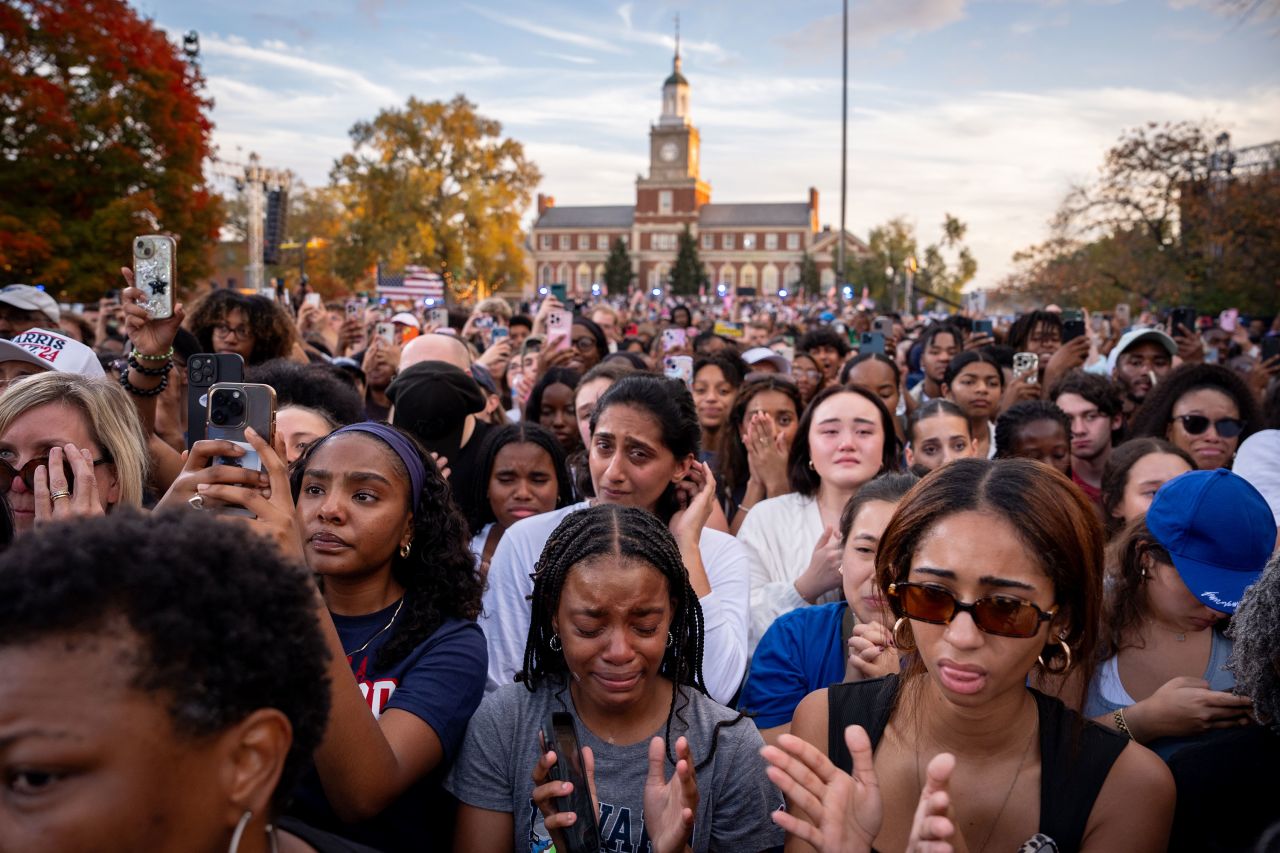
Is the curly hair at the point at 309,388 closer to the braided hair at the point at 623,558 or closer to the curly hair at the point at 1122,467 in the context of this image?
the braided hair at the point at 623,558

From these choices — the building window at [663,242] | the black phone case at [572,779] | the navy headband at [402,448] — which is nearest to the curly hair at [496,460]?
the navy headband at [402,448]

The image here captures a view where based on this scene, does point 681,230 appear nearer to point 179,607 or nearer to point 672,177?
point 672,177

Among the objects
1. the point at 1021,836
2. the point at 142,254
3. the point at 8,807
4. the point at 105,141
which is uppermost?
the point at 105,141

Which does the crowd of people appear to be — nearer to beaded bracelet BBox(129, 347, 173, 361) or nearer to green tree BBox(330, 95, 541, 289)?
beaded bracelet BBox(129, 347, 173, 361)

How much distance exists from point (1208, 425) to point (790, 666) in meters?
3.17

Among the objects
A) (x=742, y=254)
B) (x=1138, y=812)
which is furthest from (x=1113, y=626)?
(x=742, y=254)

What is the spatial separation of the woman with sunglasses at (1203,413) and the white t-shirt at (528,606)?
9.18 ft

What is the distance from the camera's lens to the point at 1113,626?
2939mm

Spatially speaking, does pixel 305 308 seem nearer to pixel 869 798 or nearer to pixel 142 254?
pixel 142 254

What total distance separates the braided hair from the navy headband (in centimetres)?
43

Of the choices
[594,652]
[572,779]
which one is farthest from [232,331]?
[572,779]

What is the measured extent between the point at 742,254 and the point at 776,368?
105 metres

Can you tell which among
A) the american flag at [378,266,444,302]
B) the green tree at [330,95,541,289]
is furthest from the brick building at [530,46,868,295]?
the american flag at [378,266,444,302]

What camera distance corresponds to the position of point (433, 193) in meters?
37.7
